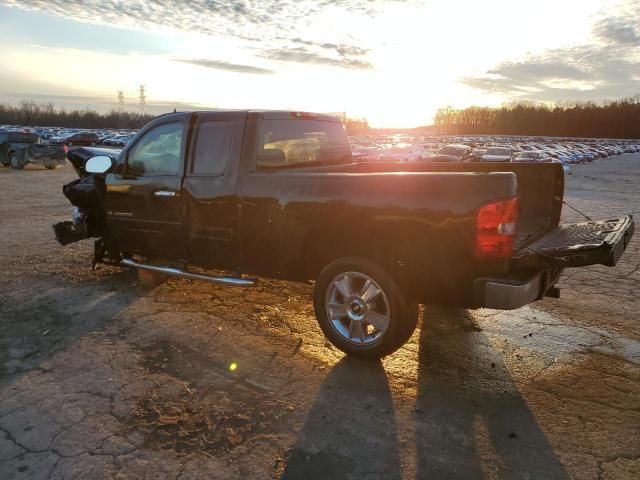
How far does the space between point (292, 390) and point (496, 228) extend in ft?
5.97

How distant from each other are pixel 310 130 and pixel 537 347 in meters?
3.04

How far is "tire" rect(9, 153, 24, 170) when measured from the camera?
2142 centimetres

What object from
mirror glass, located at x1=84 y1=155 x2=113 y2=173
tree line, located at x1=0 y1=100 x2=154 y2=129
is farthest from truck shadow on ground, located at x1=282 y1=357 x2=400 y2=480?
tree line, located at x1=0 y1=100 x2=154 y2=129

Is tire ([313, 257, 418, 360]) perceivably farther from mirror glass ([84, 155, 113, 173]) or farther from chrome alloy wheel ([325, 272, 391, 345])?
mirror glass ([84, 155, 113, 173])

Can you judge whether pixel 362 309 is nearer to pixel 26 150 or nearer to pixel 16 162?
pixel 26 150

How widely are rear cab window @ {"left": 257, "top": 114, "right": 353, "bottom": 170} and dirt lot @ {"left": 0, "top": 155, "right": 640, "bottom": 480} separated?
1.58 metres

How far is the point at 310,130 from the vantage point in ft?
15.9

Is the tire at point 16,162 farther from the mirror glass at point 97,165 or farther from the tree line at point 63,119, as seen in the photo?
the tree line at point 63,119

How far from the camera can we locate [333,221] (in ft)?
11.9

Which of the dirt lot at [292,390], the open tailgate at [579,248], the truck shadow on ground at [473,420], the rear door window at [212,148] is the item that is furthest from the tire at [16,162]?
the open tailgate at [579,248]

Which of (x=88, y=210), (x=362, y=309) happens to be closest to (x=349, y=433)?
(x=362, y=309)

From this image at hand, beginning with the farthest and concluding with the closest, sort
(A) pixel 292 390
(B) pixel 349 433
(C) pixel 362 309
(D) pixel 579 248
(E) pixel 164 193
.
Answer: (E) pixel 164 193 < (C) pixel 362 309 < (A) pixel 292 390 < (D) pixel 579 248 < (B) pixel 349 433

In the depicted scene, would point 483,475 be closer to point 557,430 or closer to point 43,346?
point 557,430

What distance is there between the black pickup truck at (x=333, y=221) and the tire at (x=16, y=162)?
19794 mm
